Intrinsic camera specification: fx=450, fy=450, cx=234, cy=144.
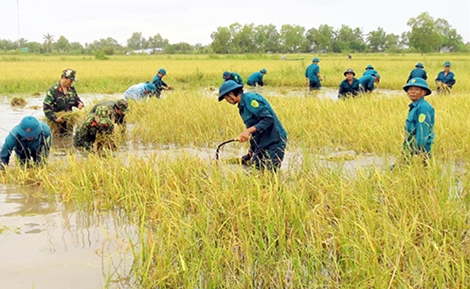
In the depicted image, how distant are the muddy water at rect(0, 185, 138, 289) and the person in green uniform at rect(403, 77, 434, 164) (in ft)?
9.19

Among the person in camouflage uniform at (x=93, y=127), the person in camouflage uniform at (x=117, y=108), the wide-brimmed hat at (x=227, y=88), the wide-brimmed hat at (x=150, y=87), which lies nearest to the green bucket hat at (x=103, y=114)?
the person in camouflage uniform at (x=93, y=127)

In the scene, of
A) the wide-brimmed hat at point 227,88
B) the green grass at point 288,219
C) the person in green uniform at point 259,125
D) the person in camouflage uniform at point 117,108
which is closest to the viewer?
the green grass at point 288,219

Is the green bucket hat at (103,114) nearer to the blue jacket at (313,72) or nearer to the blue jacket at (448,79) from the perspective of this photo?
the blue jacket at (313,72)

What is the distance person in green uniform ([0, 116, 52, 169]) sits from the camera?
4941mm

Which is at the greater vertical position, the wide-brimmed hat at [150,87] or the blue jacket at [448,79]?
the blue jacket at [448,79]

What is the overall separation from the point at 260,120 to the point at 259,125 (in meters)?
0.09

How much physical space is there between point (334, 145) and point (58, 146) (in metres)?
4.37

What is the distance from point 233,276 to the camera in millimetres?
2617

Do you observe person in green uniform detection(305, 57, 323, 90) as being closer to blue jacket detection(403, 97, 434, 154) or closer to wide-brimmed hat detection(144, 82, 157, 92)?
wide-brimmed hat detection(144, 82, 157, 92)

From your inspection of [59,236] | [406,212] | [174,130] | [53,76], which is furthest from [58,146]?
[53,76]

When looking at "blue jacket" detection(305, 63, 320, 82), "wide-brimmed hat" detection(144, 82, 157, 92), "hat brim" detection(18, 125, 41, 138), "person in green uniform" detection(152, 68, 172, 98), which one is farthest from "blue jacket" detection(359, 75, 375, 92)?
"hat brim" detection(18, 125, 41, 138)

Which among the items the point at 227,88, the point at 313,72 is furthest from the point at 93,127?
the point at 313,72

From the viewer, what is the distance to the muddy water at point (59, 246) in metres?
2.95

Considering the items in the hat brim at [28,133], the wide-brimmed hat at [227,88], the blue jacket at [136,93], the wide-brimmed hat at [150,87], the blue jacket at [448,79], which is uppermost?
the blue jacket at [448,79]
